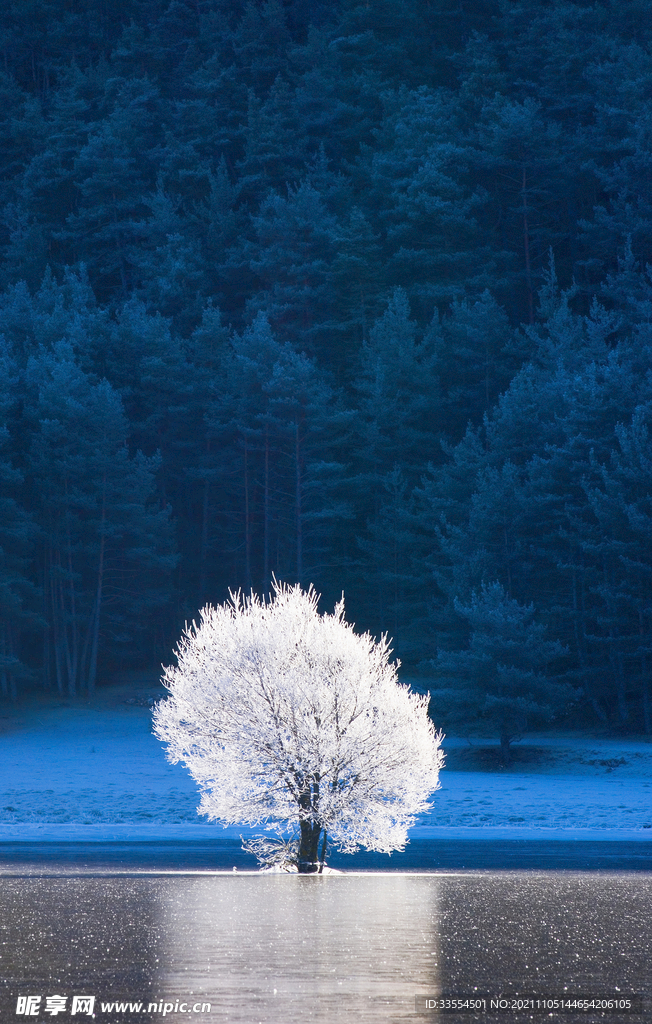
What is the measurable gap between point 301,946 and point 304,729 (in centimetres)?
875

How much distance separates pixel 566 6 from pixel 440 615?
51748 millimetres

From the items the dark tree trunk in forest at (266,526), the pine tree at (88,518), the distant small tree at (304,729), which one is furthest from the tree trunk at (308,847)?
the dark tree trunk in forest at (266,526)

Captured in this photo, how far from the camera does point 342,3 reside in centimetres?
10175

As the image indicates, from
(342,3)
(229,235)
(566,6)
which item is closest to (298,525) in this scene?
(229,235)

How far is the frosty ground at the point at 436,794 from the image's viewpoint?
3984 cm

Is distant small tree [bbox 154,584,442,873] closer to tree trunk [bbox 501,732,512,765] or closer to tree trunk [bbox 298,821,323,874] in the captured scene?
tree trunk [bbox 298,821,323,874]

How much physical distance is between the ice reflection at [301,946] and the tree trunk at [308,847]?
0.88m

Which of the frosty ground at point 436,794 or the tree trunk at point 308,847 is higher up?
the frosty ground at point 436,794

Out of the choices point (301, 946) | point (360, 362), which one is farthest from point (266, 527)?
point (301, 946)

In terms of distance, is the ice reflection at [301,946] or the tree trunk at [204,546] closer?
the ice reflection at [301,946]

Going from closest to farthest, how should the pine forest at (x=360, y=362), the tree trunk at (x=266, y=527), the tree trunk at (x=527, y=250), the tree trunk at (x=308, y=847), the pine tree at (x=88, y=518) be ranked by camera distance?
the tree trunk at (x=308, y=847) < the pine forest at (x=360, y=362) < the pine tree at (x=88, y=518) < the tree trunk at (x=266, y=527) < the tree trunk at (x=527, y=250)

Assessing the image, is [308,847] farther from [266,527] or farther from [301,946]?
[266,527]

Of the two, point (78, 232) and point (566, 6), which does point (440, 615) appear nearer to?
point (78, 232)

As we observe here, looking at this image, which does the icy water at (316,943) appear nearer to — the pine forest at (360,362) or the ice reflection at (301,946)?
the ice reflection at (301,946)
